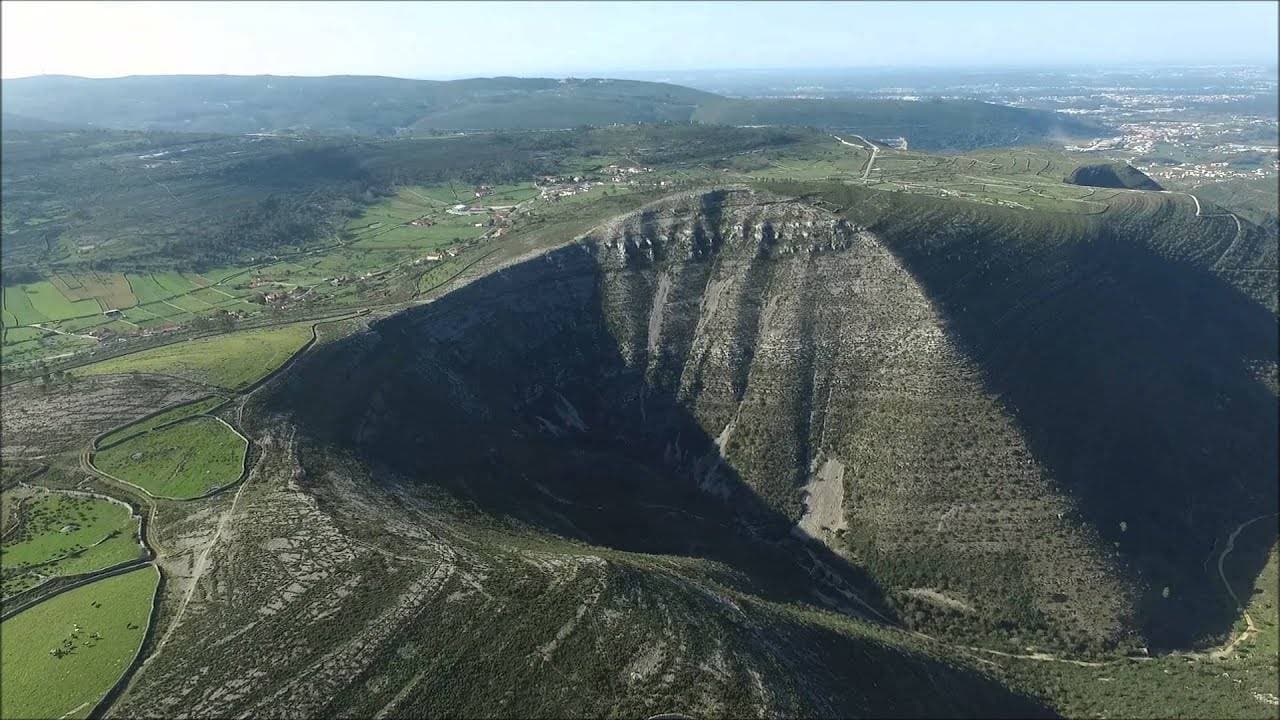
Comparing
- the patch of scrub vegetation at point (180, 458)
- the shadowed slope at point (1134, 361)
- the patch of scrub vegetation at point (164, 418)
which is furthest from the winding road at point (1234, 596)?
the patch of scrub vegetation at point (164, 418)

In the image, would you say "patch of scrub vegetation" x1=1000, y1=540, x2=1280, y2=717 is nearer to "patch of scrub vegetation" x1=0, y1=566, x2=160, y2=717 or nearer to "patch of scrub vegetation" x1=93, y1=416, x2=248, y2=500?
"patch of scrub vegetation" x1=0, y1=566, x2=160, y2=717

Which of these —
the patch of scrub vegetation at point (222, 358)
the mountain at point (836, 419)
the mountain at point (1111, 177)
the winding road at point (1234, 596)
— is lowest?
the winding road at point (1234, 596)

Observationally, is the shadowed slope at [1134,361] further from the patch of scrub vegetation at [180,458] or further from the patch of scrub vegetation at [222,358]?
the patch of scrub vegetation at [222,358]

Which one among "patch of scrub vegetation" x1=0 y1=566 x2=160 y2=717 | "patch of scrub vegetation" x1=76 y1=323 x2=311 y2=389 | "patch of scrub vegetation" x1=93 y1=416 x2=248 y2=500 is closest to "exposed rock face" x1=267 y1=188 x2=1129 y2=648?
"patch of scrub vegetation" x1=76 y1=323 x2=311 y2=389

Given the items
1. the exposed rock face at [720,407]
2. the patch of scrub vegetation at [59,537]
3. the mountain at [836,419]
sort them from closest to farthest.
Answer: the patch of scrub vegetation at [59,537] < the mountain at [836,419] < the exposed rock face at [720,407]

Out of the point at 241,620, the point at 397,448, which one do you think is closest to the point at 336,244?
the point at 397,448

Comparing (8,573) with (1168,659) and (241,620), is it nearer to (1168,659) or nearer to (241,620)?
(241,620)
